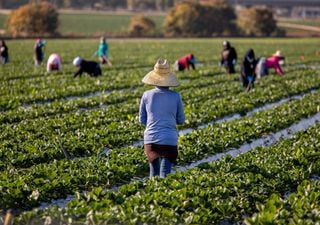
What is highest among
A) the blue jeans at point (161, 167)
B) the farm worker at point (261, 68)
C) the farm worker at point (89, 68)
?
the blue jeans at point (161, 167)

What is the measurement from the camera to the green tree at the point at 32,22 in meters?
84.4

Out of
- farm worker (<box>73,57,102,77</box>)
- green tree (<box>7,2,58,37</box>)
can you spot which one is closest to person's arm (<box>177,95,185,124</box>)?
farm worker (<box>73,57,102,77</box>)

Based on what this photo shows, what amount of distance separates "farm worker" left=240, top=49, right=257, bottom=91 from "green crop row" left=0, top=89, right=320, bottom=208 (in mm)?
6850

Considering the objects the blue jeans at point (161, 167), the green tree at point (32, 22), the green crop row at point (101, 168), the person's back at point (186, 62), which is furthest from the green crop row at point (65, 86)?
the green tree at point (32, 22)

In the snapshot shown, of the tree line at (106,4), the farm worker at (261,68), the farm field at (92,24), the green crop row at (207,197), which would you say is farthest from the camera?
the tree line at (106,4)

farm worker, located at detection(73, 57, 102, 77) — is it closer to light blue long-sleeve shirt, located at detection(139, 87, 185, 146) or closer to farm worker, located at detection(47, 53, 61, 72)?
farm worker, located at detection(47, 53, 61, 72)

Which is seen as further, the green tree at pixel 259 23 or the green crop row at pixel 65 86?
the green tree at pixel 259 23

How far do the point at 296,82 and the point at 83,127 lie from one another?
1362 cm

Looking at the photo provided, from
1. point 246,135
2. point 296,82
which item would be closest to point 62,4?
point 296,82

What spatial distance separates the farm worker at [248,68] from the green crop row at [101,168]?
685cm

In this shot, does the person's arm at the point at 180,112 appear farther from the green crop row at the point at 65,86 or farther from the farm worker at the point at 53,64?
the farm worker at the point at 53,64

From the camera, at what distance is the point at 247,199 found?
9922 millimetres

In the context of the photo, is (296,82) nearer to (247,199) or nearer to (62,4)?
(247,199)

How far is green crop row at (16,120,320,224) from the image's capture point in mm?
8398
